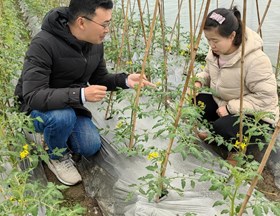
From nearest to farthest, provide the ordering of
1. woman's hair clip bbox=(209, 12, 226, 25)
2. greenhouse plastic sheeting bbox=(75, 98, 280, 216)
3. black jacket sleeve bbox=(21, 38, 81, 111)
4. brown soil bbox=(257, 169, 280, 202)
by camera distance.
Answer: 1. greenhouse plastic sheeting bbox=(75, 98, 280, 216)
2. black jacket sleeve bbox=(21, 38, 81, 111)
3. woman's hair clip bbox=(209, 12, 226, 25)
4. brown soil bbox=(257, 169, 280, 202)

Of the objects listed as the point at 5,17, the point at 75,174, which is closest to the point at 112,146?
the point at 75,174

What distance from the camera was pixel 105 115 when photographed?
2.22 m

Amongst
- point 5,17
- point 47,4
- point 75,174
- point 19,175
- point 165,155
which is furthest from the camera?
point 47,4

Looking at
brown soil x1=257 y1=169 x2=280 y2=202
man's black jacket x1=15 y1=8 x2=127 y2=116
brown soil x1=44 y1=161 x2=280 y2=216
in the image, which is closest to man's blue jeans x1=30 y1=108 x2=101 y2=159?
man's black jacket x1=15 y1=8 x2=127 y2=116

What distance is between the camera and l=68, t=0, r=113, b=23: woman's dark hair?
1.55m

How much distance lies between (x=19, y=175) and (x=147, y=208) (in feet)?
1.84

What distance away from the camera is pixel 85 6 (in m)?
1.56

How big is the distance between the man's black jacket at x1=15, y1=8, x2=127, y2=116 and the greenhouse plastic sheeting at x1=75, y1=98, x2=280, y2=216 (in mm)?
342

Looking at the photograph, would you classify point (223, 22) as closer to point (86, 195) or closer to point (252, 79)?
point (252, 79)

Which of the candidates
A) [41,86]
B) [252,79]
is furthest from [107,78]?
[252,79]

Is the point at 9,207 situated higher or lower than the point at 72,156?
higher

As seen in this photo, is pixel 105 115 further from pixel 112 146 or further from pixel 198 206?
pixel 198 206

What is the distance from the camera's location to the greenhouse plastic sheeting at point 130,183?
4.84ft

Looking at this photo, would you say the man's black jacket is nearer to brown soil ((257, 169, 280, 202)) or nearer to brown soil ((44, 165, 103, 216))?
brown soil ((44, 165, 103, 216))
